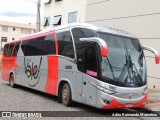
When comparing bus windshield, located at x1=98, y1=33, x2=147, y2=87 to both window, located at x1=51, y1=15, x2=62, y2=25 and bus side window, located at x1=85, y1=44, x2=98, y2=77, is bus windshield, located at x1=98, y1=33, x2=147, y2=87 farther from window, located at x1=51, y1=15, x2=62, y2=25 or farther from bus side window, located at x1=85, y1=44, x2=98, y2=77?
window, located at x1=51, y1=15, x2=62, y2=25

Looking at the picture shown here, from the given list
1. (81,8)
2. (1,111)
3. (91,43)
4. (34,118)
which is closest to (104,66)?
(91,43)

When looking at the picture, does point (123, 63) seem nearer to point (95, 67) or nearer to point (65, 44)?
point (95, 67)

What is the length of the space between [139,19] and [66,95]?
9.73 meters

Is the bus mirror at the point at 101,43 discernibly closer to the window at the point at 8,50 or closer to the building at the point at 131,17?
the building at the point at 131,17

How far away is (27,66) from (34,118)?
7482 millimetres

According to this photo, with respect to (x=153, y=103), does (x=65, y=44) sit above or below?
above

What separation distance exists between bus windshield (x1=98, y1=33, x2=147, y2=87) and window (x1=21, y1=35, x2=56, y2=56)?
3.34m

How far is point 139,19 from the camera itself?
2016cm

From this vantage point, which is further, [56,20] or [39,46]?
[56,20]

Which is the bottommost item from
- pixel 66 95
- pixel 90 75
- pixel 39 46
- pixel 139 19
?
pixel 66 95

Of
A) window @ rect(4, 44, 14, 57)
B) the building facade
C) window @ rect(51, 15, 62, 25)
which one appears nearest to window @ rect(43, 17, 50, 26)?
window @ rect(51, 15, 62, 25)

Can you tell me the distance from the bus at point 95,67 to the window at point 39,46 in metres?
0.05

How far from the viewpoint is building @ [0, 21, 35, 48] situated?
3381 inches

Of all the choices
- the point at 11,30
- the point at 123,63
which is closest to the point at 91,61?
the point at 123,63
